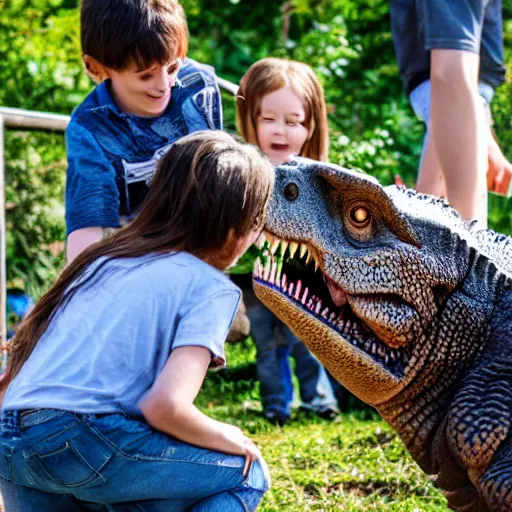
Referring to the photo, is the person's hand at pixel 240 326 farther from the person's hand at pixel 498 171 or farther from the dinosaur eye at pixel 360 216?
the dinosaur eye at pixel 360 216

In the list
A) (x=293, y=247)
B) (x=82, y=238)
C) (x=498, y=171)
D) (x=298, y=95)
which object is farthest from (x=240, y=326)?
(x=293, y=247)

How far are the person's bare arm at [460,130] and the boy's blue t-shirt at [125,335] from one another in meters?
1.68

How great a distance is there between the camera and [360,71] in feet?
33.8

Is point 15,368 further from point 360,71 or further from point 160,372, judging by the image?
point 360,71

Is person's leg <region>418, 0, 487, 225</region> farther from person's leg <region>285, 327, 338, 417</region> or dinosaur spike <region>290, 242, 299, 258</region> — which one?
person's leg <region>285, 327, 338, 417</region>

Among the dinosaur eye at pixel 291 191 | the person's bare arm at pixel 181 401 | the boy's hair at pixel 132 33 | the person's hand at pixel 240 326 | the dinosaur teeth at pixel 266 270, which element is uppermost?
the boy's hair at pixel 132 33

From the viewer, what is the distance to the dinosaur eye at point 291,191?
335 cm

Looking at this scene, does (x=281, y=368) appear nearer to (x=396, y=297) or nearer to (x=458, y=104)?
(x=458, y=104)

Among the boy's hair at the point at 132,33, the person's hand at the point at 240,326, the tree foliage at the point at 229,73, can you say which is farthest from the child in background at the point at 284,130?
the tree foliage at the point at 229,73

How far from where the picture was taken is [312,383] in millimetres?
5633

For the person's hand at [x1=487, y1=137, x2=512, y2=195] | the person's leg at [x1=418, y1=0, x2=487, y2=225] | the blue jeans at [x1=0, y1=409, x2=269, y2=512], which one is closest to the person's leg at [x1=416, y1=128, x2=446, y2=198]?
the person's hand at [x1=487, y1=137, x2=512, y2=195]

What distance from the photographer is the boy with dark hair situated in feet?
12.4

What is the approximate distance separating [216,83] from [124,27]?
616 millimetres

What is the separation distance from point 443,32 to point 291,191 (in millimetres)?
1411
